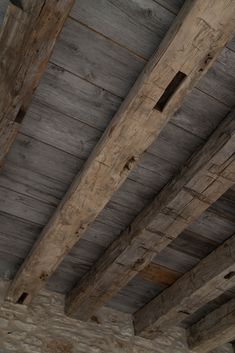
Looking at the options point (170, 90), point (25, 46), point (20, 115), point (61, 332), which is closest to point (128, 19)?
point (170, 90)

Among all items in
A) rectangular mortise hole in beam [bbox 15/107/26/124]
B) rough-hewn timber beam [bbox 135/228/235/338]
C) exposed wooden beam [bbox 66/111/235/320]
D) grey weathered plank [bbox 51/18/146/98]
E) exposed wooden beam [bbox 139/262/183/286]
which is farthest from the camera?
exposed wooden beam [bbox 139/262/183/286]

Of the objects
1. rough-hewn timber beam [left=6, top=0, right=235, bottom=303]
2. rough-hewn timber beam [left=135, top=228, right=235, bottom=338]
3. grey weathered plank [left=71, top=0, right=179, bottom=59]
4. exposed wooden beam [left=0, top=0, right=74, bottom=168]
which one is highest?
grey weathered plank [left=71, top=0, right=179, bottom=59]

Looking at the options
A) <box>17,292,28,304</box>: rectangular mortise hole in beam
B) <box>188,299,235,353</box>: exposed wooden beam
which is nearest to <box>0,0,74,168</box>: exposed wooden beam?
<box>17,292,28,304</box>: rectangular mortise hole in beam

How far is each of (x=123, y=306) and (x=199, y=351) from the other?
39.6 inches

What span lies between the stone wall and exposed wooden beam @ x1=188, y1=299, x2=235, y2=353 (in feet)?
0.54

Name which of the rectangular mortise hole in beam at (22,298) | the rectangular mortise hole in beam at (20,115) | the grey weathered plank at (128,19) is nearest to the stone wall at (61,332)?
the rectangular mortise hole in beam at (22,298)

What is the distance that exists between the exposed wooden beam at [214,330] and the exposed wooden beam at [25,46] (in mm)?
2848

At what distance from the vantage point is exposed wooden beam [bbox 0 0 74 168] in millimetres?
1351

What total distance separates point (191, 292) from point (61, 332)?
1.29 metres

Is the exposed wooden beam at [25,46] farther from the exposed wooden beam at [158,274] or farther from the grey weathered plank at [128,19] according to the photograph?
the exposed wooden beam at [158,274]

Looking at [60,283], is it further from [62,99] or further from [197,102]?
[197,102]

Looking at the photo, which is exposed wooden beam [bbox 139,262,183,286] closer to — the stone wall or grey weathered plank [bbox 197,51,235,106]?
the stone wall

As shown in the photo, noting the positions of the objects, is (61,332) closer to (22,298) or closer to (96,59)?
(22,298)

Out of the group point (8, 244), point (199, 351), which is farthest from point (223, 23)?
point (199, 351)
